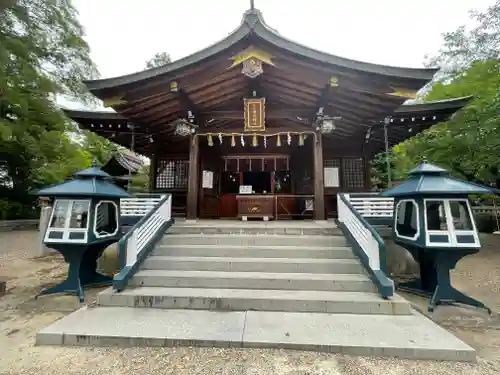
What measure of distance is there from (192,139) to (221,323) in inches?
215

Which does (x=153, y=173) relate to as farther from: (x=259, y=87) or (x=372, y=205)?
(x=372, y=205)

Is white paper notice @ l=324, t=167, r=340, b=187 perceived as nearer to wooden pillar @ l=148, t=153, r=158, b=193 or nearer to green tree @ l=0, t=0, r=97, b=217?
wooden pillar @ l=148, t=153, r=158, b=193

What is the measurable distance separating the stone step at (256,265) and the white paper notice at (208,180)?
13.8 feet

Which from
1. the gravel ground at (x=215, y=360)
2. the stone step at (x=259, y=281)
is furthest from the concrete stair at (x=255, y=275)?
the gravel ground at (x=215, y=360)

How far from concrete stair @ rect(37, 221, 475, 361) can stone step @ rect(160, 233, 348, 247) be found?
21 mm

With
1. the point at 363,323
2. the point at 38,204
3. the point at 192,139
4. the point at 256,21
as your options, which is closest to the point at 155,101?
the point at 192,139

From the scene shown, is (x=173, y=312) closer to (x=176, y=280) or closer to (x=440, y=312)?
(x=176, y=280)

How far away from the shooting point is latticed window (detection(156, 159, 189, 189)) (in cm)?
1002

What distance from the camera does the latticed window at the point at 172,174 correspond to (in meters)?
10.0

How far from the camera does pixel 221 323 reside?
3.59m

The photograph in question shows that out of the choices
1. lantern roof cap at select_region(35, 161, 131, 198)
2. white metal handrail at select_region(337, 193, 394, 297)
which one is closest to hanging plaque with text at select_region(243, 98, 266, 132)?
white metal handrail at select_region(337, 193, 394, 297)

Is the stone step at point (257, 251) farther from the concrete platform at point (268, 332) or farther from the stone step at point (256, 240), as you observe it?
the concrete platform at point (268, 332)

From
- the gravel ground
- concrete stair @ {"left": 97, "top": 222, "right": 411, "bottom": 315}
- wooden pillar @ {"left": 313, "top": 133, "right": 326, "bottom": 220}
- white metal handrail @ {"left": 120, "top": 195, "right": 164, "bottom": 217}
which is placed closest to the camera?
the gravel ground

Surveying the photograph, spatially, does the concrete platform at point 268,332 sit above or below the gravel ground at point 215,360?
above
